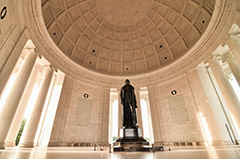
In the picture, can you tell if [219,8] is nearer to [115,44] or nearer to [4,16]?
[115,44]

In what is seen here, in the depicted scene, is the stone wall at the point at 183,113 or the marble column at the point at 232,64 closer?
the marble column at the point at 232,64

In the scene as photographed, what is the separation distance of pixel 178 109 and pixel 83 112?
12.0m

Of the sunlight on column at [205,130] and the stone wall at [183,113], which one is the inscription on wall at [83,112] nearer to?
the stone wall at [183,113]

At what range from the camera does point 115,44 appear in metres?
20.3

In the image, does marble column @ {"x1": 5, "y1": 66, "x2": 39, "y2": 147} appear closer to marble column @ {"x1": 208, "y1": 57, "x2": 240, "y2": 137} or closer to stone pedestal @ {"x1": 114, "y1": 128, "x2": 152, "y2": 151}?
stone pedestal @ {"x1": 114, "y1": 128, "x2": 152, "y2": 151}

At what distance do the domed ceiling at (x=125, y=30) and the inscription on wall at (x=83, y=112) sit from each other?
537 cm

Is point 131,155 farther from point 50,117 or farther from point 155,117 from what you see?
point 155,117

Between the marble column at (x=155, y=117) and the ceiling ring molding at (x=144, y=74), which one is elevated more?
the ceiling ring molding at (x=144, y=74)

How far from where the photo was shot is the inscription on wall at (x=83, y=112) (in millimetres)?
14478

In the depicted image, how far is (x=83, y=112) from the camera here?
15.2 meters

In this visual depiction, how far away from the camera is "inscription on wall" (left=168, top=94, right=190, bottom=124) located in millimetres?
13810

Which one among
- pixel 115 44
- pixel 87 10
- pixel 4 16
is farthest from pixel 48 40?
pixel 115 44

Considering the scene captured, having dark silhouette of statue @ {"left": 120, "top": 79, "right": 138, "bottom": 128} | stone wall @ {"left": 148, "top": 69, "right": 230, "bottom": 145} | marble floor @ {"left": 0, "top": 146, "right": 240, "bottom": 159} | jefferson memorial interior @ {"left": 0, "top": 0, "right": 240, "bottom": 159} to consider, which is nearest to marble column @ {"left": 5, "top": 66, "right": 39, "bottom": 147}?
jefferson memorial interior @ {"left": 0, "top": 0, "right": 240, "bottom": 159}

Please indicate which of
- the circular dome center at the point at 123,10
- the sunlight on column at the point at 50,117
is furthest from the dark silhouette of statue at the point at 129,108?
the circular dome center at the point at 123,10
